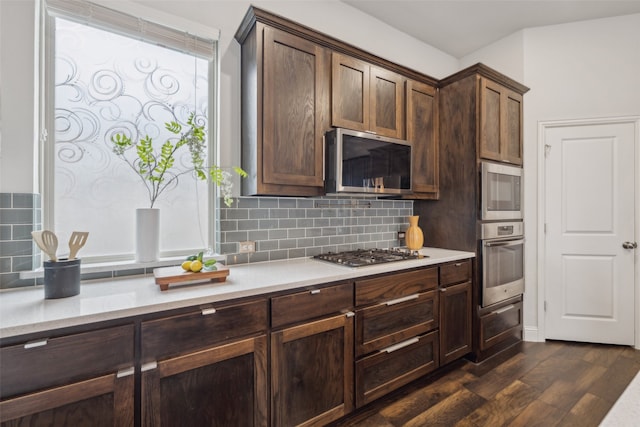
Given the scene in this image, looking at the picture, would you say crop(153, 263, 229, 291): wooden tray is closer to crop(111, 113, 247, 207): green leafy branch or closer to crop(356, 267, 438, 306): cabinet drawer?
crop(111, 113, 247, 207): green leafy branch

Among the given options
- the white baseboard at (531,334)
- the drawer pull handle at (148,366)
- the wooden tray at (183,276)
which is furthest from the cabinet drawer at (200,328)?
the white baseboard at (531,334)

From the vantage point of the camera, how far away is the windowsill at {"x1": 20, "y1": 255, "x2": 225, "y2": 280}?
4.78 ft

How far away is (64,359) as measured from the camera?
105 centimetres

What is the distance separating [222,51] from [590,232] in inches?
144

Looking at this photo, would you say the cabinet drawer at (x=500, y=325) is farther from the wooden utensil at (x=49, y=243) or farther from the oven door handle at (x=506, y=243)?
the wooden utensil at (x=49, y=243)

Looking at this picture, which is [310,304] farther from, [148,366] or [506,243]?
[506,243]

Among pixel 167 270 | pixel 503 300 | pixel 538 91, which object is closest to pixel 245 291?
pixel 167 270

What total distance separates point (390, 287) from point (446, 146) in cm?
152

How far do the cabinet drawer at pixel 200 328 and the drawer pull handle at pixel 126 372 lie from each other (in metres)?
0.04

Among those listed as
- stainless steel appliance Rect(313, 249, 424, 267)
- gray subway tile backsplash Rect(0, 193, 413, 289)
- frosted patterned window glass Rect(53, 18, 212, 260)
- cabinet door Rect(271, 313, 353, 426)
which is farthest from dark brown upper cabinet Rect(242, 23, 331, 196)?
cabinet door Rect(271, 313, 353, 426)

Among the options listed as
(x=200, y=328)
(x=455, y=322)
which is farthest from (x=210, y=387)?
(x=455, y=322)

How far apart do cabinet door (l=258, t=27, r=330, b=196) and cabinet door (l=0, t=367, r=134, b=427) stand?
3.94 feet

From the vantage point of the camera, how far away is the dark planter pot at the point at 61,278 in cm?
125

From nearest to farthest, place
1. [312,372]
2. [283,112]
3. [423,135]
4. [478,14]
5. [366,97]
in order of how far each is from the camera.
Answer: [312,372], [283,112], [366,97], [423,135], [478,14]
